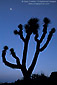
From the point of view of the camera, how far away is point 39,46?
1447cm

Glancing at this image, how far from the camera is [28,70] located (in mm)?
14758

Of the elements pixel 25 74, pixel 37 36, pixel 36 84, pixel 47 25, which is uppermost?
pixel 47 25

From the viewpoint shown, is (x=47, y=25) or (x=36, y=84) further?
(x=47, y=25)

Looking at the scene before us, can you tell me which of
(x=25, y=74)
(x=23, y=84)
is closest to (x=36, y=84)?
(x=23, y=84)

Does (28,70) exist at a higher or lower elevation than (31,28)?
lower

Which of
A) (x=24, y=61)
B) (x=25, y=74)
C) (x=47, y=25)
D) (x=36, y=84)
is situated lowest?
(x=25, y=74)

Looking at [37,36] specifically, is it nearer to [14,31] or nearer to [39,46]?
[39,46]

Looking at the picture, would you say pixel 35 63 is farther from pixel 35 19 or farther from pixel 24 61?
pixel 35 19

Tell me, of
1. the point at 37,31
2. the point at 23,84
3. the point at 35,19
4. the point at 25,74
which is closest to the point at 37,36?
the point at 37,31

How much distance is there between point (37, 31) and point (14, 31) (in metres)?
2.16

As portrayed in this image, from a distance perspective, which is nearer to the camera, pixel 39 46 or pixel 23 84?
pixel 23 84

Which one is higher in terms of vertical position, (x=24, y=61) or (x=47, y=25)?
(x=47, y=25)

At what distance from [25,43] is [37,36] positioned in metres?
1.27

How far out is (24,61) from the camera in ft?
48.3
